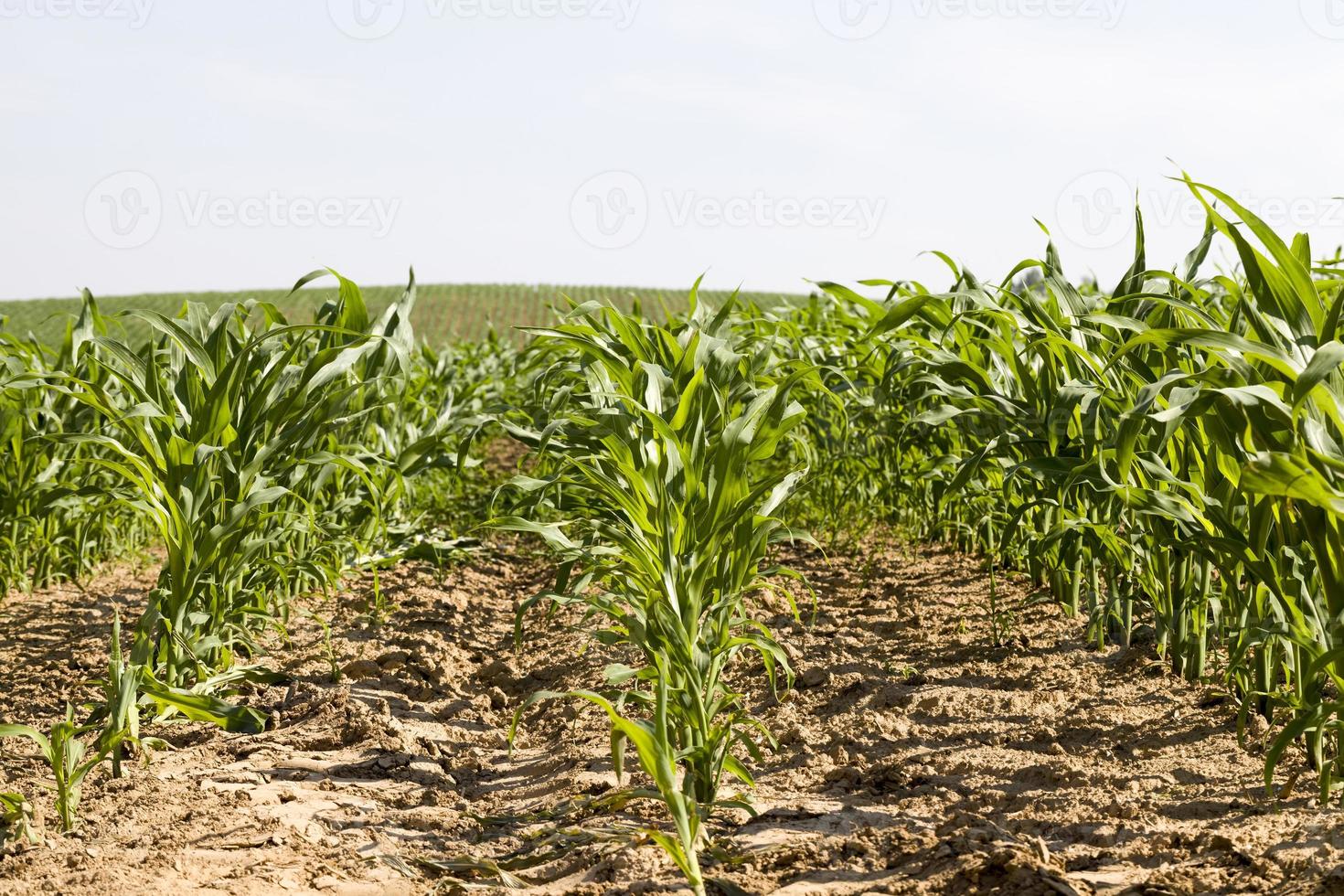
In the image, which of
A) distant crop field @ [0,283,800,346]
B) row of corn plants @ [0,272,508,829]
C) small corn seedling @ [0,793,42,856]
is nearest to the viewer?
small corn seedling @ [0,793,42,856]

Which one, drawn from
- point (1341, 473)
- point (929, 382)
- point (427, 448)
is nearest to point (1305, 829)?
point (1341, 473)

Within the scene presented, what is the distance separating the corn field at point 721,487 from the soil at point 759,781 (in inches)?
3.4

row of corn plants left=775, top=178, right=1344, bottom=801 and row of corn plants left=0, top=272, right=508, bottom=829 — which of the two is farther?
row of corn plants left=0, top=272, right=508, bottom=829

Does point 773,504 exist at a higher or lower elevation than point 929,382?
lower

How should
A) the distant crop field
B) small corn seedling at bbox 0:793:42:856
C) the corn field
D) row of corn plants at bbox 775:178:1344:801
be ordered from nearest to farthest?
row of corn plants at bbox 775:178:1344:801, the corn field, small corn seedling at bbox 0:793:42:856, the distant crop field

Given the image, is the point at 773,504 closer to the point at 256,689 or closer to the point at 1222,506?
the point at 1222,506

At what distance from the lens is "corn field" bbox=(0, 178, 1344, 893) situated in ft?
5.85

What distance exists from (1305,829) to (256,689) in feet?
7.90

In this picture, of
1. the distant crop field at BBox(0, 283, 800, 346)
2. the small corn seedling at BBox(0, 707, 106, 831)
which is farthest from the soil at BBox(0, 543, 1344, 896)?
the distant crop field at BBox(0, 283, 800, 346)

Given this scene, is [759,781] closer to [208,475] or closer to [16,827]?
[16,827]

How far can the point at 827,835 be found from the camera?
6.09 ft

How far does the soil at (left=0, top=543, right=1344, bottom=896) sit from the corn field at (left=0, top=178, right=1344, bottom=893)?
0.09 metres

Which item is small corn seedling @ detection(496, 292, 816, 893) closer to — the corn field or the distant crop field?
the corn field

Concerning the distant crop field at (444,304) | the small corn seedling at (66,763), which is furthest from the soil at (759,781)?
the distant crop field at (444,304)
